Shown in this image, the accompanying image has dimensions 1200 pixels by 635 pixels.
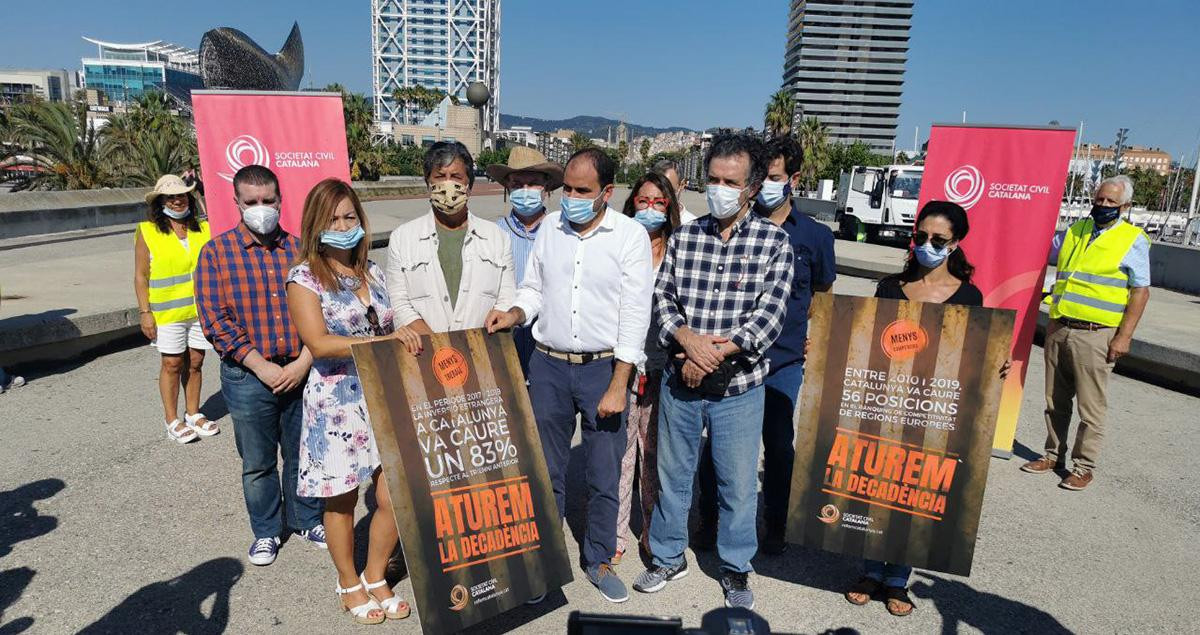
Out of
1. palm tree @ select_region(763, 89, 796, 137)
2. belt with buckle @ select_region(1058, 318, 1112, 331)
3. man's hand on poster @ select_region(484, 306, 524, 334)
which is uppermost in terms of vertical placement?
palm tree @ select_region(763, 89, 796, 137)

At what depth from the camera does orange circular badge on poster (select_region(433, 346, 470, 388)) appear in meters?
2.62

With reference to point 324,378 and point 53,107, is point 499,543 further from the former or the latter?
point 53,107

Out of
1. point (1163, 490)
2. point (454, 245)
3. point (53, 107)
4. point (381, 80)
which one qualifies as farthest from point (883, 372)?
point (381, 80)

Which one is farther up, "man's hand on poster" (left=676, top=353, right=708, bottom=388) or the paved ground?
"man's hand on poster" (left=676, top=353, right=708, bottom=388)

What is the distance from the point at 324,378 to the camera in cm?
276

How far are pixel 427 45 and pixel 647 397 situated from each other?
192 meters

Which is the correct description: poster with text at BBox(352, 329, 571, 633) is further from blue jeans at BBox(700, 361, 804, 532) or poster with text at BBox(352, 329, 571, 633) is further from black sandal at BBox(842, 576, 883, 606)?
black sandal at BBox(842, 576, 883, 606)

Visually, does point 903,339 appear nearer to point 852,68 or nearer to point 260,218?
point 260,218

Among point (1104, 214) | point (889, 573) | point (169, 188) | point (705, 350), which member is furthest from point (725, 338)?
point (169, 188)

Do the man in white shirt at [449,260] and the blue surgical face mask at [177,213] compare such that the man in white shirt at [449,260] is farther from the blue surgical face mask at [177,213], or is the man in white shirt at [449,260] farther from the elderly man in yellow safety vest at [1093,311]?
the elderly man in yellow safety vest at [1093,311]

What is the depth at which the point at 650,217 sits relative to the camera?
3.54 meters

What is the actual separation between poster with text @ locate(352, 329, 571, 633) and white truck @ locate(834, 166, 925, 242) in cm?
1907

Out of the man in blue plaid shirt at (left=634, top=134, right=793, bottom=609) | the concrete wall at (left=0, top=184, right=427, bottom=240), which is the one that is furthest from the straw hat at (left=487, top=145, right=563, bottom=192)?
the concrete wall at (left=0, top=184, right=427, bottom=240)

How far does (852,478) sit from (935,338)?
729 mm
